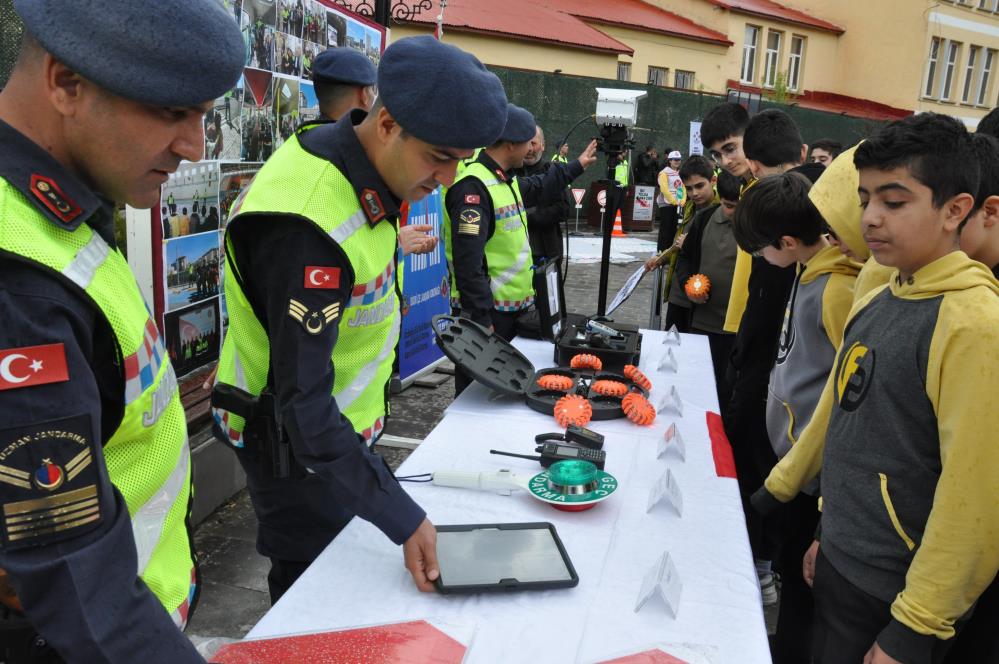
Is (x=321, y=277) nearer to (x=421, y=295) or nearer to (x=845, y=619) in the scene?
(x=845, y=619)

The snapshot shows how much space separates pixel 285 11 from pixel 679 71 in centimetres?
2040

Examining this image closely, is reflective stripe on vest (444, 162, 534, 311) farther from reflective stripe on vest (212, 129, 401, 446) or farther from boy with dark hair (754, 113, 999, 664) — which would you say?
boy with dark hair (754, 113, 999, 664)

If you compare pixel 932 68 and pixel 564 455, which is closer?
pixel 564 455

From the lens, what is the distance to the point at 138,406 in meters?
0.87

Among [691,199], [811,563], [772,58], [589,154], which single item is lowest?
[811,563]

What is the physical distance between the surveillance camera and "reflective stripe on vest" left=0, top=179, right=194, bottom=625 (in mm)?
2950

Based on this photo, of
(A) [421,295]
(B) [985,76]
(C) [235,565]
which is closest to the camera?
(C) [235,565]

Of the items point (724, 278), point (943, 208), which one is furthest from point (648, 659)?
point (724, 278)

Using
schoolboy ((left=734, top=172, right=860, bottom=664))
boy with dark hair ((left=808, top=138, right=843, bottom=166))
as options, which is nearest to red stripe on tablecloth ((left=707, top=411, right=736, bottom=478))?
schoolboy ((left=734, top=172, right=860, bottom=664))

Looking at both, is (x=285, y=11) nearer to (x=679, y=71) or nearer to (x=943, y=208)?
(x=943, y=208)

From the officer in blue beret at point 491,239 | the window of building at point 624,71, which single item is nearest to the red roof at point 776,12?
the window of building at point 624,71

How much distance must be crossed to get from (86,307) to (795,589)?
200cm

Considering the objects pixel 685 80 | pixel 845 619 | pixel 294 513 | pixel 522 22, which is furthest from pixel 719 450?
pixel 685 80

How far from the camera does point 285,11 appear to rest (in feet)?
10.9
